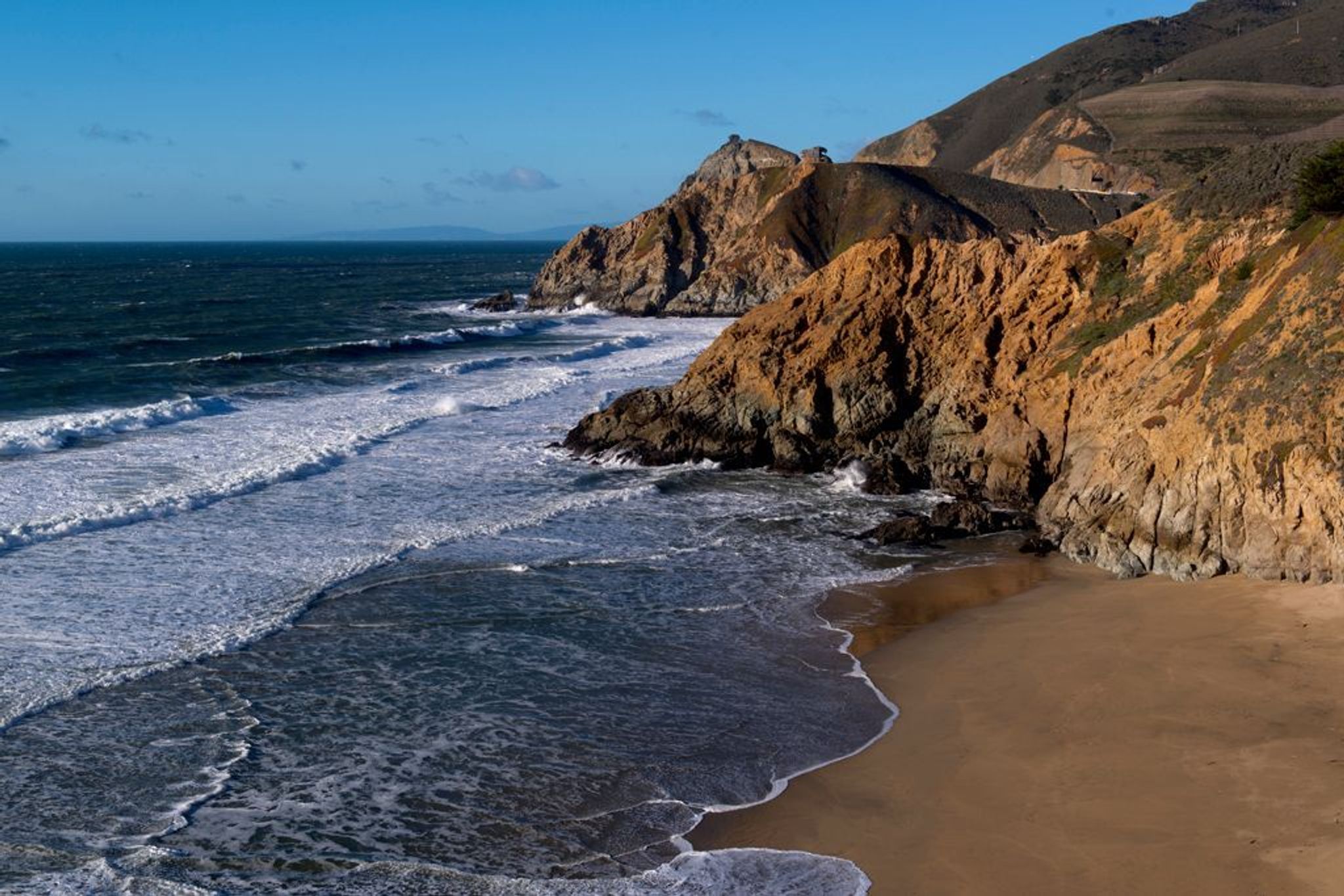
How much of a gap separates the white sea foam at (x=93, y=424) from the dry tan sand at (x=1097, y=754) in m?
23.1

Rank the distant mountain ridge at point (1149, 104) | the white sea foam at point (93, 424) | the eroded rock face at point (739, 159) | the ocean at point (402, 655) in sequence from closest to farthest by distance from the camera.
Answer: the ocean at point (402, 655)
the white sea foam at point (93, 424)
the distant mountain ridge at point (1149, 104)
the eroded rock face at point (739, 159)

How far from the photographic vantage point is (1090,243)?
2769 cm

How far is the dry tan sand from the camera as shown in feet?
36.5

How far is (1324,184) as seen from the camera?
2133 cm

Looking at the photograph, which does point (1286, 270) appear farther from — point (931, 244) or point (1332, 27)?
point (1332, 27)

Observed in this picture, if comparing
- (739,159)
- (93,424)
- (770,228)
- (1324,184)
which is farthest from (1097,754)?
(739,159)

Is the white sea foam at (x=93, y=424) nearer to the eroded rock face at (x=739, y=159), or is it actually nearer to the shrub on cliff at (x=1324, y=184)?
the shrub on cliff at (x=1324, y=184)

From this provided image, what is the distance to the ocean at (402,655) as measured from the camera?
472 inches

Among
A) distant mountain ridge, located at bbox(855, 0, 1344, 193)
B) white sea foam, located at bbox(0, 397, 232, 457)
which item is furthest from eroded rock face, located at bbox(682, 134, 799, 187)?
white sea foam, located at bbox(0, 397, 232, 457)

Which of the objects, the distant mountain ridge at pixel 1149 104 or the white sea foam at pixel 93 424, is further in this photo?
the distant mountain ridge at pixel 1149 104

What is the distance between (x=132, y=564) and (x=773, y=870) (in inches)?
557

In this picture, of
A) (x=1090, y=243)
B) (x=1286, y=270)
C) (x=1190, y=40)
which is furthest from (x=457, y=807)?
(x=1190, y=40)

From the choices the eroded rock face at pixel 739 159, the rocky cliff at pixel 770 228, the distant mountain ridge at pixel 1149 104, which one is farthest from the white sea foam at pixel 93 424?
the eroded rock face at pixel 739 159

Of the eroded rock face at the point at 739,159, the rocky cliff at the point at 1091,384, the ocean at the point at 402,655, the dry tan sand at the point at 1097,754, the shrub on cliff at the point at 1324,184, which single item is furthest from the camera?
the eroded rock face at the point at 739,159
